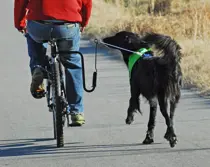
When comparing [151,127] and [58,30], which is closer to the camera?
[58,30]

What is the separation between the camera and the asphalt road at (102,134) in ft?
21.3

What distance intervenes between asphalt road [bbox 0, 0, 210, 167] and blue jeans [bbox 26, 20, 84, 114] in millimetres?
493

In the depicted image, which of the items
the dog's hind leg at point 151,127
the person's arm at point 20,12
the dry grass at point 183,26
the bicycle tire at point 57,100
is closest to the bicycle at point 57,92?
the bicycle tire at point 57,100

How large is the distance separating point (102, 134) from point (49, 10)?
5.29 ft

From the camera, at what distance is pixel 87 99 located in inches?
392

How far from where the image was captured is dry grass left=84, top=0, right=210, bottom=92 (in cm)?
1151

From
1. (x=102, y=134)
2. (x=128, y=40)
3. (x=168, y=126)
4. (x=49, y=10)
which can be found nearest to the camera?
(x=49, y=10)

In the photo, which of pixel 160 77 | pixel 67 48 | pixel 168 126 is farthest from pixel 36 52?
pixel 168 126

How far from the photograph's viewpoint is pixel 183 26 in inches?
623

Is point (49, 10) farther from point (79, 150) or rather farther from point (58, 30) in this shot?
point (79, 150)

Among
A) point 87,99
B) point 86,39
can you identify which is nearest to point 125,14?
point 86,39

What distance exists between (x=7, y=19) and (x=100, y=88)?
12994mm

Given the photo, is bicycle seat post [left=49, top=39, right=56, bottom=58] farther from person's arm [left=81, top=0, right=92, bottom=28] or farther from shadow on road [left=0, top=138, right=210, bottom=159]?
shadow on road [left=0, top=138, right=210, bottom=159]

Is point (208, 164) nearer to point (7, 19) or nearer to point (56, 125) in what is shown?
point (56, 125)
